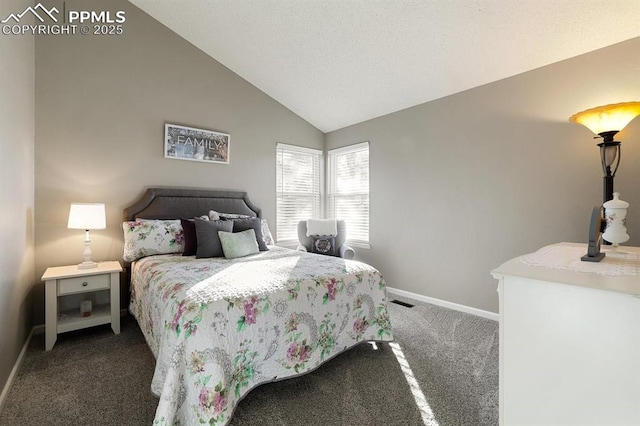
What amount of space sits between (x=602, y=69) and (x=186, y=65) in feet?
13.4

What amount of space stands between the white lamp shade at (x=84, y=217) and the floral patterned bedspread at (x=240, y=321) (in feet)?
1.86

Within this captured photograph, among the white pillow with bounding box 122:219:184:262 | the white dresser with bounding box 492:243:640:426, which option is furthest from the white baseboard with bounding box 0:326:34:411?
the white dresser with bounding box 492:243:640:426

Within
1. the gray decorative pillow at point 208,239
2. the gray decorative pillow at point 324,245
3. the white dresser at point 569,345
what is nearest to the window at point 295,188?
the gray decorative pillow at point 324,245

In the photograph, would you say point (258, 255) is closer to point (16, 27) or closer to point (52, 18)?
point (16, 27)

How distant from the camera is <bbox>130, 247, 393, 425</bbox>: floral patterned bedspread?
4.58ft

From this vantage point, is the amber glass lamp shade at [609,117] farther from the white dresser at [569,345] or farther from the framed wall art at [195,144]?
the framed wall art at [195,144]

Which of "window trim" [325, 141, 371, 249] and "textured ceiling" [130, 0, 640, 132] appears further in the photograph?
"window trim" [325, 141, 371, 249]

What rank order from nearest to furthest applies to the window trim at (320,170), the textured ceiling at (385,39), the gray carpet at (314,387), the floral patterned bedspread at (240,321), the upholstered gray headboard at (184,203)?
the floral patterned bedspread at (240,321) → the gray carpet at (314,387) → the textured ceiling at (385,39) → the upholstered gray headboard at (184,203) → the window trim at (320,170)

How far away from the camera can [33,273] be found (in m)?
2.62

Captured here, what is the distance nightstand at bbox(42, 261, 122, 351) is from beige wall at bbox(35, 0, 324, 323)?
1.45 ft

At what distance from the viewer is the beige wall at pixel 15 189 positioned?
1717 millimetres

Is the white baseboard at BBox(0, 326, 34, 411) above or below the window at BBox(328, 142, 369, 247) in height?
below

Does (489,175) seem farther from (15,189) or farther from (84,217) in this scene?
(15,189)

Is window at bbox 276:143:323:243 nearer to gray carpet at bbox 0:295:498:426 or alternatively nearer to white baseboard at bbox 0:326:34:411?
gray carpet at bbox 0:295:498:426
